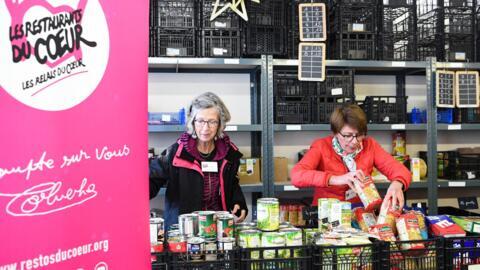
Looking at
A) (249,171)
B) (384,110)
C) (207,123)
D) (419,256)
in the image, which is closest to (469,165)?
(384,110)

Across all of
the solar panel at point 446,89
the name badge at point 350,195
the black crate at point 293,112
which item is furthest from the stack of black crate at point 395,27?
the name badge at point 350,195

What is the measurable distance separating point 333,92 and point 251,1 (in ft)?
3.24

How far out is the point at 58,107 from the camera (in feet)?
2.62

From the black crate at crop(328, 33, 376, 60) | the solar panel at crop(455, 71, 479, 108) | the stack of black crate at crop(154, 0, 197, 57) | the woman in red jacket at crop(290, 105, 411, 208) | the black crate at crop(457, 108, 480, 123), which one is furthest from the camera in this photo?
the black crate at crop(457, 108, 480, 123)

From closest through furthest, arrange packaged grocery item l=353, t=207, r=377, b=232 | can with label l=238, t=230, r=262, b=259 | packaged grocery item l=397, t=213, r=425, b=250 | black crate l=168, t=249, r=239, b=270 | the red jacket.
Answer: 1. black crate l=168, t=249, r=239, b=270
2. can with label l=238, t=230, r=262, b=259
3. packaged grocery item l=397, t=213, r=425, b=250
4. packaged grocery item l=353, t=207, r=377, b=232
5. the red jacket

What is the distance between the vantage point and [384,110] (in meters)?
3.68

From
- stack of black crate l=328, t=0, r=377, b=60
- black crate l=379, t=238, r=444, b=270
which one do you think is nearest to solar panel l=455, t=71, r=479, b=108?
stack of black crate l=328, t=0, r=377, b=60

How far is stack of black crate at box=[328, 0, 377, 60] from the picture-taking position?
3588 mm

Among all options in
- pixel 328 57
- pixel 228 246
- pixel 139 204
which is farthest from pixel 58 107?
pixel 328 57

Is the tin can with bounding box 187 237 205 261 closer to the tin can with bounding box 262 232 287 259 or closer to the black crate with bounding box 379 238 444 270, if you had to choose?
the tin can with bounding box 262 232 287 259

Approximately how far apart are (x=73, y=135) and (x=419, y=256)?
3.94 ft

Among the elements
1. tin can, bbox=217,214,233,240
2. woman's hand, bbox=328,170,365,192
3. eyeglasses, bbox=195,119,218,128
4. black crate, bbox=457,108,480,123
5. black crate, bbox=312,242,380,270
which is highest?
black crate, bbox=457,108,480,123

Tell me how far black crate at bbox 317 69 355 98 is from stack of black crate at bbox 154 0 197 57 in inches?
42.9

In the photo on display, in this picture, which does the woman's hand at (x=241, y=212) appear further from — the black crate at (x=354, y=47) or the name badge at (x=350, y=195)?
the black crate at (x=354, y=47)
